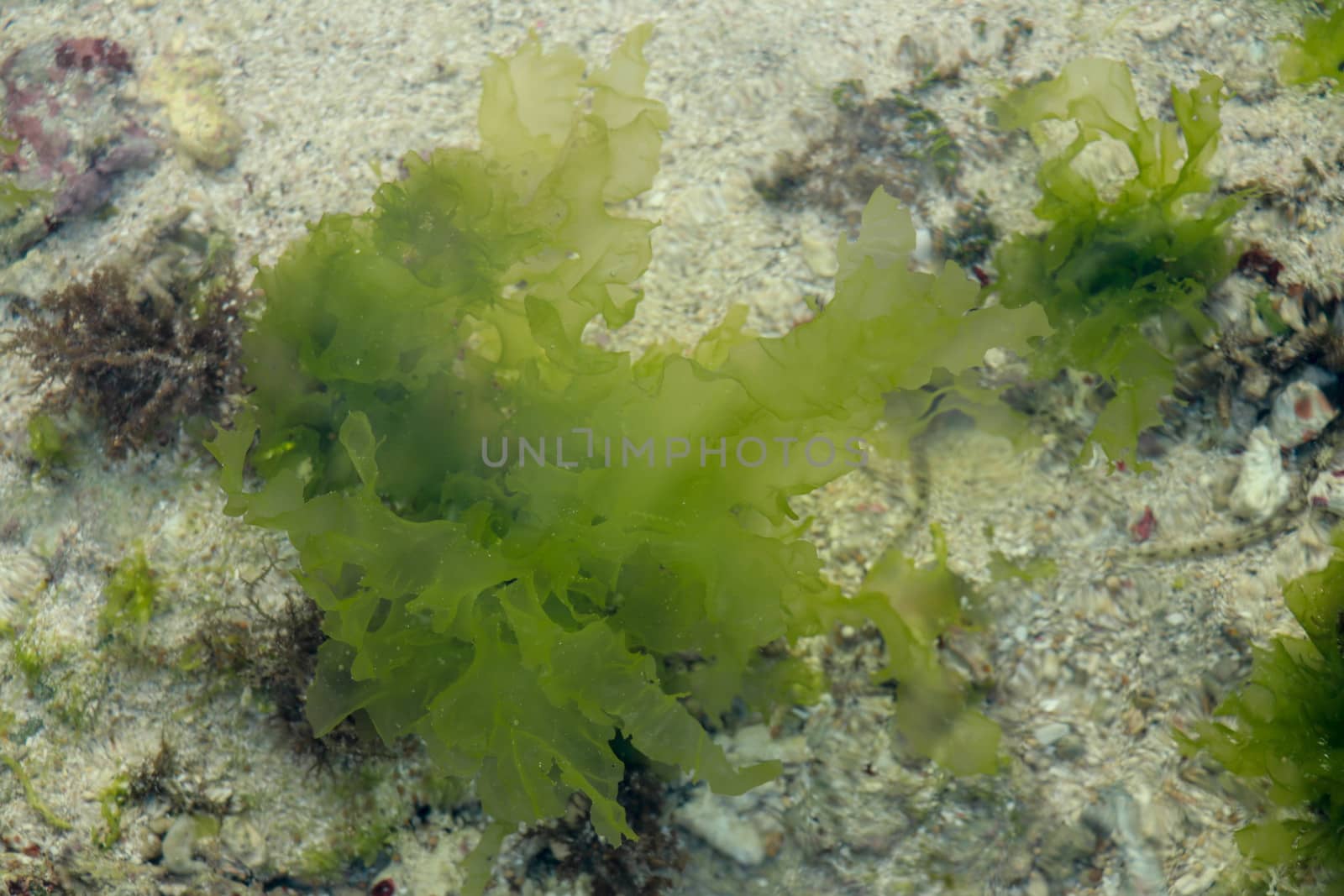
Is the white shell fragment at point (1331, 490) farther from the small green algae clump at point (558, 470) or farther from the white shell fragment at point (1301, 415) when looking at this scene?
the small green algae clump at point (558, 470)

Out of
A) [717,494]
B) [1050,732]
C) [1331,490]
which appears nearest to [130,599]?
[717,494]

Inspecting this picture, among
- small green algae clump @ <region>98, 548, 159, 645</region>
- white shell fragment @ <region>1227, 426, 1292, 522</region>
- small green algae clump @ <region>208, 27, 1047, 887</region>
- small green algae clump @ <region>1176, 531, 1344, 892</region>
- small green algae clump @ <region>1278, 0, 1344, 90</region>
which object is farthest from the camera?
small green algae clump @ <region>1278, 0, 1344, 90</region>

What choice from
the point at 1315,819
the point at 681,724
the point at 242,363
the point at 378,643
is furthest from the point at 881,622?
the point at 242,363

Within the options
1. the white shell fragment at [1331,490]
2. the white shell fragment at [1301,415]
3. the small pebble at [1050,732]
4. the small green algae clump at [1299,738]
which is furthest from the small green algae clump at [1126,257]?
the small pebble at [1050,732]

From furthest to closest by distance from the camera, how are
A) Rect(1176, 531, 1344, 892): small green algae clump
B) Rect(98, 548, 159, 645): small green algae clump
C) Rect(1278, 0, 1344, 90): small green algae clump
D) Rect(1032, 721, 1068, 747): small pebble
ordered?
Rect(1278, 0, 1344, 90): small green algae clump, Rect(98, 548, 159, 645): small green algae clump, Rect(1032, 721, 1068, 747): small pebble, Rect(1176, 531, 1344, 892): small green algae clump

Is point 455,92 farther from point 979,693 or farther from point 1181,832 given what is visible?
point 1181,832

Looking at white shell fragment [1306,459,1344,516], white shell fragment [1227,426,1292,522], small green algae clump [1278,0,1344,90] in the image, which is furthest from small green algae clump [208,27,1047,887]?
small green algae clump [1278,0,1344,90]

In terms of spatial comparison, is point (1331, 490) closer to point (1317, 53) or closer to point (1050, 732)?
point (1050, 732)

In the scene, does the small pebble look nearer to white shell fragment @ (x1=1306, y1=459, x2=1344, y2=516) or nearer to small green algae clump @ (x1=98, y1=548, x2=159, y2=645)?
white shell fragment @ (x1=1306, y1=459, x2=1344, y2=516)
